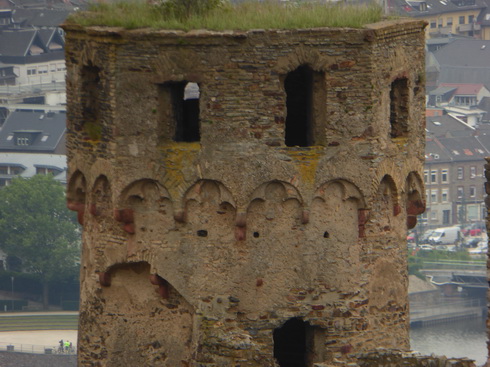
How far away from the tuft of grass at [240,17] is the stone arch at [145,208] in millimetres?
1821

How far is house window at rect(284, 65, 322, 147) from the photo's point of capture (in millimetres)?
23328

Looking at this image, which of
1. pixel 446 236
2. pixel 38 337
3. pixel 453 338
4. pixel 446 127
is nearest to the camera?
pixel 38 337

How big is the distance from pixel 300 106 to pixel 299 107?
3 cm

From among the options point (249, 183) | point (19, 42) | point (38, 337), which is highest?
point (19, 42)

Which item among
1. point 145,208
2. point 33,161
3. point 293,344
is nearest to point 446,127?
point 33,161

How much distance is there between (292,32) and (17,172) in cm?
14123

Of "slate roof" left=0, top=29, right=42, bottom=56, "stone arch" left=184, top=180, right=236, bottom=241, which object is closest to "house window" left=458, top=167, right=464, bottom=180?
"slate roof" left=0, top=29, right=42, bottom=56

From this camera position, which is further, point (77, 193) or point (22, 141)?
point (22, 141)

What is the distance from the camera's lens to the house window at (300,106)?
2333 centimetres

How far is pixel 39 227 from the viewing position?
14238 cm

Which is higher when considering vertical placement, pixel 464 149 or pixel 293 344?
pixel 464 149

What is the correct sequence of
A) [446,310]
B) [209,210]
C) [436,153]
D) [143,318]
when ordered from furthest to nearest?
[436,153], [446,310], [143,318], [209,210]

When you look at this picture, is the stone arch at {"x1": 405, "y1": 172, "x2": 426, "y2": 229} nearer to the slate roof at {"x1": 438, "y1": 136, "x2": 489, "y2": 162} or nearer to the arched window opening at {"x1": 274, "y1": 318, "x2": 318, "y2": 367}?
the arched window opening at {"x1": 274, "y1": 318, "x2": 318, "y2": 367}

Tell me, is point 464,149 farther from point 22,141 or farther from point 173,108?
point 173,108
